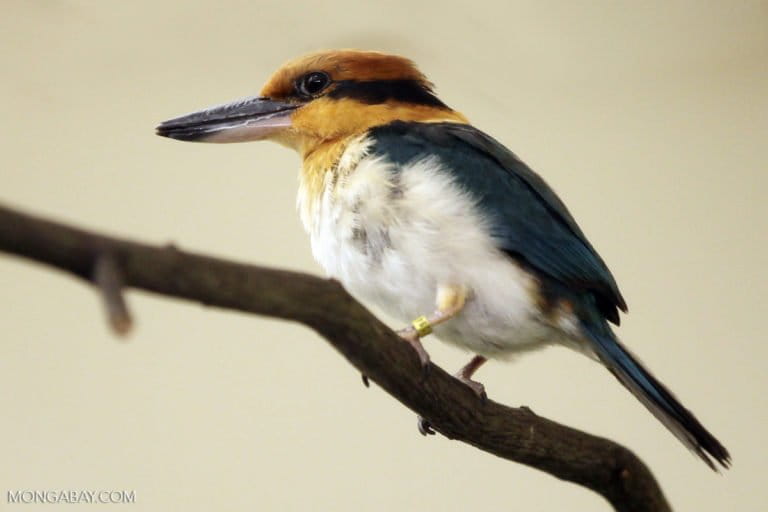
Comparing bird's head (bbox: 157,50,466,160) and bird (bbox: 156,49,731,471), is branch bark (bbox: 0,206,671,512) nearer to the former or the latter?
bird (bbox: 156,49,731,471)

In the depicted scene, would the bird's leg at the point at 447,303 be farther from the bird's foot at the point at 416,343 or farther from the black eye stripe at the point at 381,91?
the black eye stripe at the point at 381,91

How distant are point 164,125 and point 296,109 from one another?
0.16 m

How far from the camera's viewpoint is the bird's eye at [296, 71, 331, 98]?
4.26 feet

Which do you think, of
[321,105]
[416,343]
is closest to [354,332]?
[416,343]

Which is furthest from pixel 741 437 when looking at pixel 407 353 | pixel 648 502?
pixel 407 353

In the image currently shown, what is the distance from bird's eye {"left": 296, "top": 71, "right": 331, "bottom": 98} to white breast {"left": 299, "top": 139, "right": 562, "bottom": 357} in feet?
0.61

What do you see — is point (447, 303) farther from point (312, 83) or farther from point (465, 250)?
point (312, 83)

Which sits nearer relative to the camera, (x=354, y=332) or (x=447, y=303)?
(x=354, y=332)

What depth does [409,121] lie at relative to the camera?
125 centimetres

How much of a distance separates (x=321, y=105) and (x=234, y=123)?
113 mm

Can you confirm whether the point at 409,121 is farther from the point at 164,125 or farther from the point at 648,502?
the point at 648,502

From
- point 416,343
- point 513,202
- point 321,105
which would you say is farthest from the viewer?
point 321,105

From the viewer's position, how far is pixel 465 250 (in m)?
1.09

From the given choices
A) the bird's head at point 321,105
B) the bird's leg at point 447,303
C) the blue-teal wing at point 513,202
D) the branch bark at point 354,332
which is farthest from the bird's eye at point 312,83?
the branch bark at point 354,332
